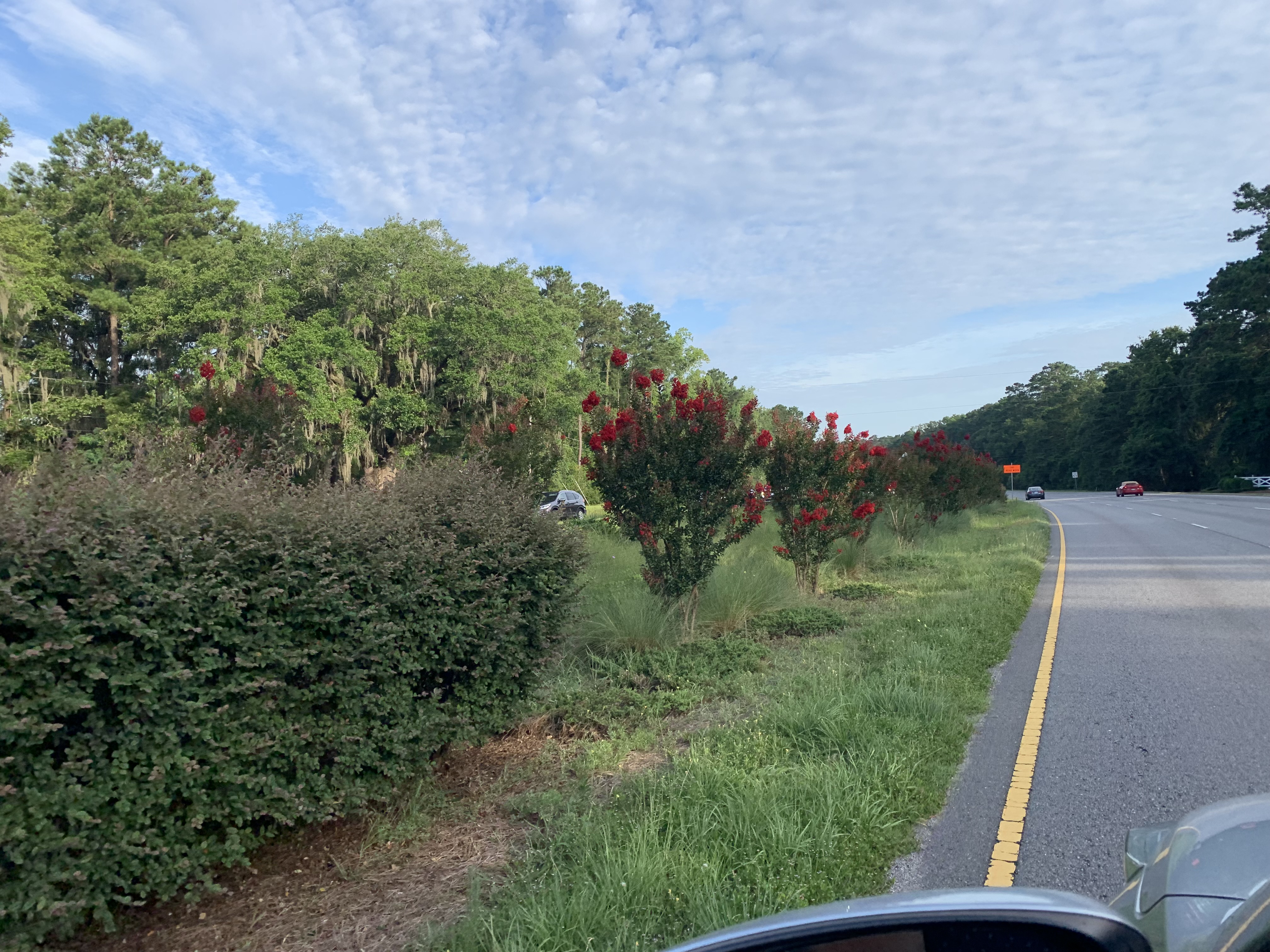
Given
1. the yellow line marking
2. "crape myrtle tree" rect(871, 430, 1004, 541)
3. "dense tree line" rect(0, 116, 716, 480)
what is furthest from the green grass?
"dense tree line" rect(0, 116, 716, 480)

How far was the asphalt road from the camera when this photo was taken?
3895 mm

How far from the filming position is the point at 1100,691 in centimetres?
668

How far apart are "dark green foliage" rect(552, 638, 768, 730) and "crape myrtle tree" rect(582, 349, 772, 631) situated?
2.88ft

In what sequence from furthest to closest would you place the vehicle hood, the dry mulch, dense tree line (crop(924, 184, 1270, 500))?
dense tree line (crop(924, 184, 1270, 500)) < the dry mulch < the vehicle hood

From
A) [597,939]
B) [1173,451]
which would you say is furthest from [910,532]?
[1173,451]

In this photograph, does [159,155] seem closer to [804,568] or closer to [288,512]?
[804,568]

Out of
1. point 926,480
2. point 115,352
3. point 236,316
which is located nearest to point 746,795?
point 926,480

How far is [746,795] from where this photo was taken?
13.6 feet

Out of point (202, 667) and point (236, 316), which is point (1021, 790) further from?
point (236, 316)

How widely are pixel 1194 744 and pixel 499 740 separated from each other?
459cm

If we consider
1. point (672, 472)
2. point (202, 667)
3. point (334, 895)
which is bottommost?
point (334, 895)

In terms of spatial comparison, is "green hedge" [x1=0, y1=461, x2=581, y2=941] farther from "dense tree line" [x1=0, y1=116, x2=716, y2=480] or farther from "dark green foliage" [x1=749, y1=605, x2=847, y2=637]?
"dense tree line" [x1=0, y1=116, x2=716, y2=480]

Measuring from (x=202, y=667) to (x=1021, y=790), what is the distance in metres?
4.31

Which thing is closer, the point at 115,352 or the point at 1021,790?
the point at 1021,790
